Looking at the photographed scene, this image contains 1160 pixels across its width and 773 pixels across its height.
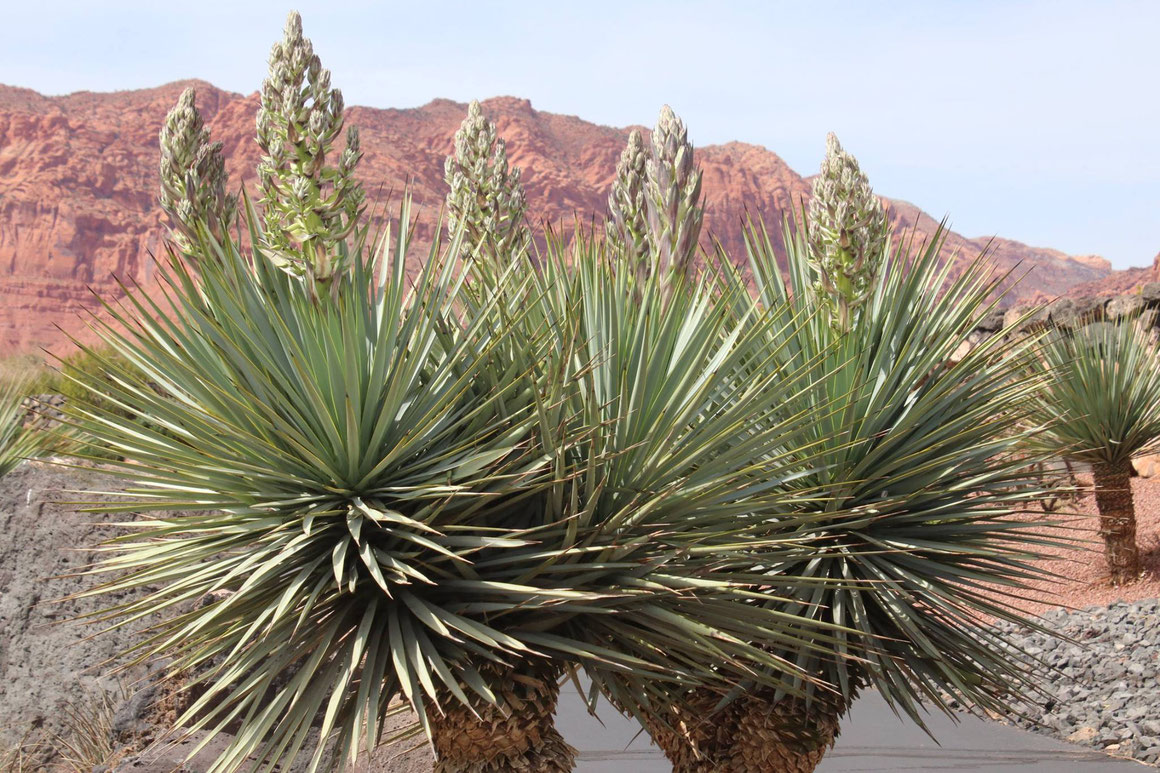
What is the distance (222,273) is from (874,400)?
2.77m

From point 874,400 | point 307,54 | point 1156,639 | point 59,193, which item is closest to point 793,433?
point 874,400

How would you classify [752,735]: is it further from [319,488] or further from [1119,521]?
[1119,521]

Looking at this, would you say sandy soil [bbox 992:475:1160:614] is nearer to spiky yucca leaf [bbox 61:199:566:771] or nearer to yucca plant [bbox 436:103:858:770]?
yucca plant [bbox 436:103:858:770]

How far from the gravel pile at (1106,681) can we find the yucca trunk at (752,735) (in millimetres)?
3842

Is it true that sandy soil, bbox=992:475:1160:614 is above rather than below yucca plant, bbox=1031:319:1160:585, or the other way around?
below

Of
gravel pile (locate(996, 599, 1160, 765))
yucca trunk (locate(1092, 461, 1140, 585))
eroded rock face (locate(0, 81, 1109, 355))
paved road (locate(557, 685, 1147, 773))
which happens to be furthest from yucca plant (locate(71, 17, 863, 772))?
eroded rock face (locate(0, 81, 1109, 355))

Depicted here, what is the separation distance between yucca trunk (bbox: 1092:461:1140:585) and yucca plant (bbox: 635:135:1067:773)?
659 centimetres

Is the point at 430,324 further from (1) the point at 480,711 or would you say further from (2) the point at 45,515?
(2) the point at 45,515

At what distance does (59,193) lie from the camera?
56.0 meters

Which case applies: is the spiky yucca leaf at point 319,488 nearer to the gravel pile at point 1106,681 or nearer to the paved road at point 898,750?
the paved road at point 898,750

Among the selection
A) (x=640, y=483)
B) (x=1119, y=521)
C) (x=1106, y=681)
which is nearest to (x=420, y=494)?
(x=640, y=483)

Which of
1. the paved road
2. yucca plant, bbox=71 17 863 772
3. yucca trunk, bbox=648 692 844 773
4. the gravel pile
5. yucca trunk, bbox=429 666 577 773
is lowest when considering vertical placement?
the paved road

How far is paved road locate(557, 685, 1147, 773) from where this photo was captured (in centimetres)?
700

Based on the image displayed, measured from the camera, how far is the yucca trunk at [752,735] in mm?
4371
